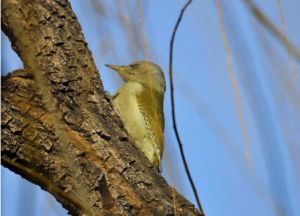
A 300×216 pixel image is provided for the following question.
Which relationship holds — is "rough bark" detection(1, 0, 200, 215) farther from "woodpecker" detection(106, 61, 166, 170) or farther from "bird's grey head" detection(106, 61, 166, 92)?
"bird's grey head" detection(106, 61, 166, 92)

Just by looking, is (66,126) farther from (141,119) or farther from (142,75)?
(142,75)

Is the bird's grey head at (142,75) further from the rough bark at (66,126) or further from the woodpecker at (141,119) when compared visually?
the rough bark at (66,126)

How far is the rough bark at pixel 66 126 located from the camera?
2402 millimetres

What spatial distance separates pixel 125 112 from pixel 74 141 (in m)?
1.56

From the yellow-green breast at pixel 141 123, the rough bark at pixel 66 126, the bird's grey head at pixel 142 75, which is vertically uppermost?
the bird's grey head at pixel 142 75

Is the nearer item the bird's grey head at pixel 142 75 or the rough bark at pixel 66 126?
the rough bark at pixel 66 126

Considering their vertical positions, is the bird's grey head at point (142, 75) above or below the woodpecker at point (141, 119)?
above

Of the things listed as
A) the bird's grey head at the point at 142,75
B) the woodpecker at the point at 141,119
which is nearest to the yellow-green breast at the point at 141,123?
the woodpecker at the point at 141,119

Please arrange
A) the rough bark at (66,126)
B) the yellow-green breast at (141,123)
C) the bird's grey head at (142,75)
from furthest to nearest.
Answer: the bird's grey head at (142,75) < the yellow-green breast at (141,123) < the rough bark at (66,126)

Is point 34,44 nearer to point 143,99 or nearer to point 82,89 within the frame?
point 82,89

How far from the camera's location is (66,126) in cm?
249

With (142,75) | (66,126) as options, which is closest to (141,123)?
(142,75)

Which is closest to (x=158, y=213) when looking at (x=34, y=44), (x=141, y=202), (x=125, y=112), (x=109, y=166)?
(x=141, y=202)

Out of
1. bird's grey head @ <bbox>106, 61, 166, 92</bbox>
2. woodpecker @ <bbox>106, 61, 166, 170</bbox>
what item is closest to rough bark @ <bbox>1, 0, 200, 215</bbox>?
woodpecker @ <bbox>106, 61, 166, 170</bbox>
